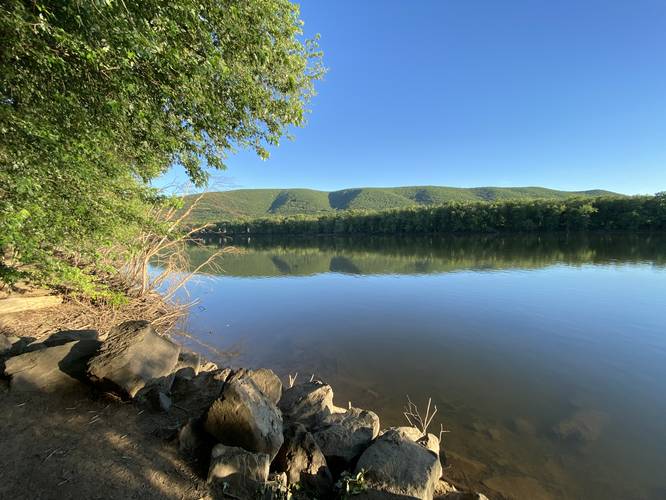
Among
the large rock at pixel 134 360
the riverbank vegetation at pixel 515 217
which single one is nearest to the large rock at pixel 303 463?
the large rock at pixel 134 360

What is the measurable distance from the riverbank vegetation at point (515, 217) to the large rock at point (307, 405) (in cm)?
5745

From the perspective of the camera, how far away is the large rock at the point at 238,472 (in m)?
3.12

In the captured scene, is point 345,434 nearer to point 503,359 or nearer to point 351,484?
point 351,484

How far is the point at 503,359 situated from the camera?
390 inches

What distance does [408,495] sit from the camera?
3432 millimetres

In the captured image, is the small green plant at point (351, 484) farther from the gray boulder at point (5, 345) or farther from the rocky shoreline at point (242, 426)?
the gray boulder at point (5, 345)

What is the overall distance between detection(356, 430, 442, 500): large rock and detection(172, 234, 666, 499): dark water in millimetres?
2221

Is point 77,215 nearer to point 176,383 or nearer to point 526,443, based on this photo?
point 176,383

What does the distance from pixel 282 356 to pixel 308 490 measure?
752 centimetres

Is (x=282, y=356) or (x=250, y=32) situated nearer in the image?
(x=250, y=32)

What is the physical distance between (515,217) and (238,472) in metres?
90.6

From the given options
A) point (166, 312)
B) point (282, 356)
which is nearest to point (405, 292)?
point (282, 356)

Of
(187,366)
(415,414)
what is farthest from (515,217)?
(187,366)

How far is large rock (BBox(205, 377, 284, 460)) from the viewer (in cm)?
349
